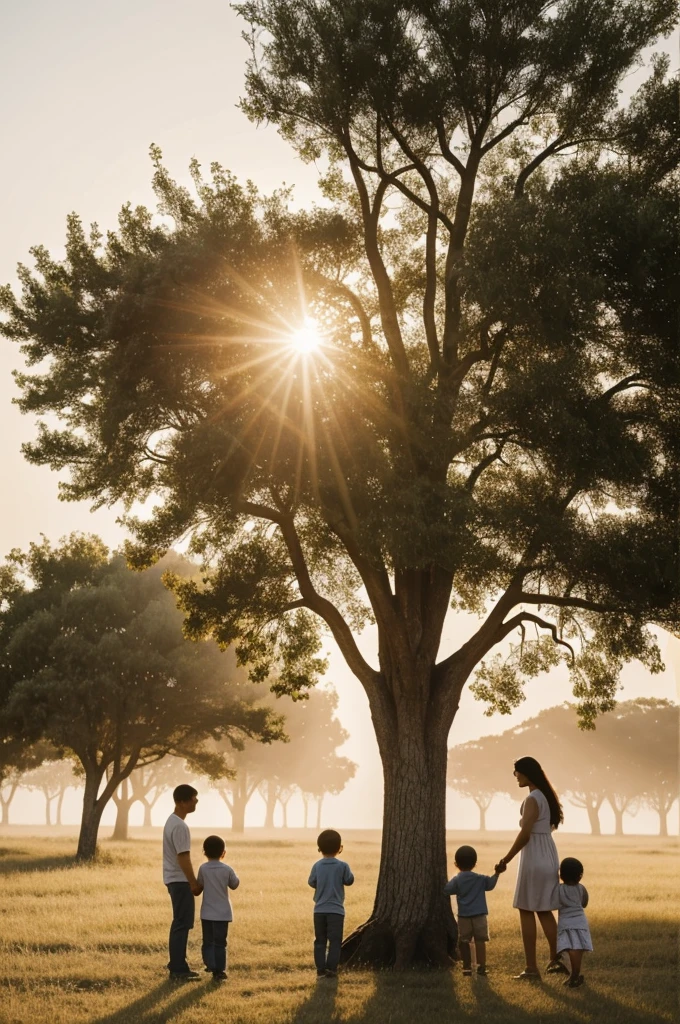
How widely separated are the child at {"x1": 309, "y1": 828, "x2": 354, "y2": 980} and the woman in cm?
205

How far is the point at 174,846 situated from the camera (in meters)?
11.4

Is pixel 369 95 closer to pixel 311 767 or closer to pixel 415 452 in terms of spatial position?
pixel 415 452

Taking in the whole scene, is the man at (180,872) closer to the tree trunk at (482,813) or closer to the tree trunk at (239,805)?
the tree trunk at (239,805)

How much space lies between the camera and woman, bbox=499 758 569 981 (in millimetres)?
11258

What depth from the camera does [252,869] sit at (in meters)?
32.7

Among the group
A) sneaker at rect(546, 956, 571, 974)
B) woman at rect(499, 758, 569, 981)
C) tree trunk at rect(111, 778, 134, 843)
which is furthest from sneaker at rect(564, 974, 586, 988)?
tree trunk at rect(111, 778, 134, 843)

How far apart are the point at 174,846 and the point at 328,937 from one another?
235cm

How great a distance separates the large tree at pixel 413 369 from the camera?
45.0 ft

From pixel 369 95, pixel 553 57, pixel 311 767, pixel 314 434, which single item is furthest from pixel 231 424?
pixel 311 767

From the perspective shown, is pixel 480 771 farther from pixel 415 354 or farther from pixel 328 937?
pixel 328 937

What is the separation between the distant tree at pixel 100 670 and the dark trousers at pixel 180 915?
69.9 ft

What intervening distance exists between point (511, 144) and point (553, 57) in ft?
7.29

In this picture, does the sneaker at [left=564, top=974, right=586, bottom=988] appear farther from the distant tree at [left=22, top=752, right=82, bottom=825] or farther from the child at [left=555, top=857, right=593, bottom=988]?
the distant tree at [left=22, top=752, right=82, bottom=825]

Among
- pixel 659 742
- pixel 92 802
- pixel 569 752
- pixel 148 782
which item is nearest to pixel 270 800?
pixel 148 782
